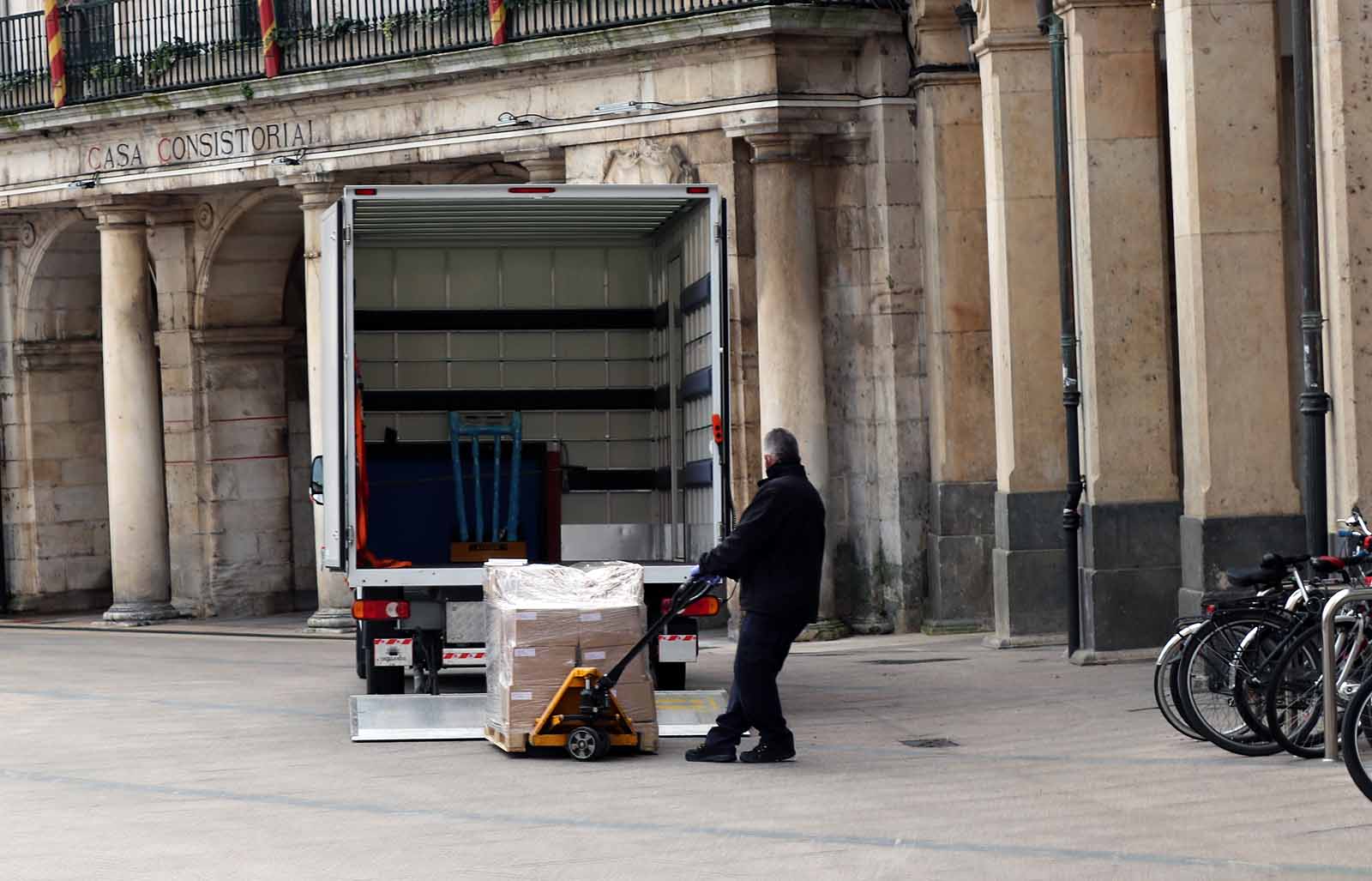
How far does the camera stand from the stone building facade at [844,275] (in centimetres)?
1537

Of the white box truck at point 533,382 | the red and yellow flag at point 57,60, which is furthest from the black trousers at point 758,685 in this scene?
the red and yellow flag at point 57,60

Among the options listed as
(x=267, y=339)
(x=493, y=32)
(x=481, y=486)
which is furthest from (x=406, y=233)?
(x=267, y=339)

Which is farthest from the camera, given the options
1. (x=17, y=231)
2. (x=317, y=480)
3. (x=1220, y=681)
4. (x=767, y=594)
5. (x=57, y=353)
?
(x=57, y=353)

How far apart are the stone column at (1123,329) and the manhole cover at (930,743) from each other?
3812mm

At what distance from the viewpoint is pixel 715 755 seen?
41.1ft

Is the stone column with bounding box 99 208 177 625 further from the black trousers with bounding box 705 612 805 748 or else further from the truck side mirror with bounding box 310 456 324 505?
the black trousers with bounding box 705 612 805 748

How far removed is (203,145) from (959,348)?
31.7ft

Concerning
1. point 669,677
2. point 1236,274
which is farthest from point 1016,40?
point 669,677

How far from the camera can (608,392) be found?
18766 millimetres

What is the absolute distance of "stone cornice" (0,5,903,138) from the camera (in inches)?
850

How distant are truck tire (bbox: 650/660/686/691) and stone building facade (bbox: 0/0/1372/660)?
313 cm

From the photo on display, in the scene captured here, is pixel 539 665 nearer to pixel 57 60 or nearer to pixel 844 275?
pixel 844 275

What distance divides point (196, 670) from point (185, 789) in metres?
8.54

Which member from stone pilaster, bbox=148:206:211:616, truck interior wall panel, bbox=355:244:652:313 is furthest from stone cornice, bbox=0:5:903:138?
truck interior wall panel, bbox=355:244:652:313
